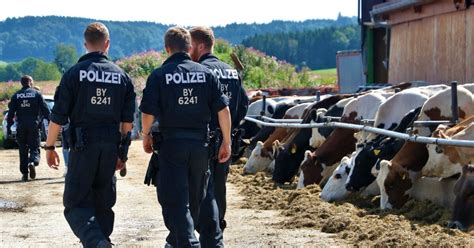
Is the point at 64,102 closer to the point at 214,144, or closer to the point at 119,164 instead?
the point at 119,164

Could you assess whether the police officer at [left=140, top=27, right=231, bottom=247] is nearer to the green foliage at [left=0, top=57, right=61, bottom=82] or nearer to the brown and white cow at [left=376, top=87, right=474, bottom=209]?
the brown and white cow at [left=376, top=87, right=474, bottom=209]

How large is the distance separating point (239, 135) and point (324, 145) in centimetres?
600

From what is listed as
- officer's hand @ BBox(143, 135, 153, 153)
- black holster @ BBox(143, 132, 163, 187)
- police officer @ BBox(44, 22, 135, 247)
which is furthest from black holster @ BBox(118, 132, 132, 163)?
black holster @ BBox(143, 132, 163, 187)

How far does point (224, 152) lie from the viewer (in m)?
8.52

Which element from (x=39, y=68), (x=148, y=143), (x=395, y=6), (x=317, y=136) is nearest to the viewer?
(x=148, y=143)

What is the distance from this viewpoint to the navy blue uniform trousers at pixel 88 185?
27.2 ft

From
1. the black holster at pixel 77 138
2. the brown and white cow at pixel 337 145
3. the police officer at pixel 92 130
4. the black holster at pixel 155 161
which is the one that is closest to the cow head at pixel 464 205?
the black holster at pixel 155 161

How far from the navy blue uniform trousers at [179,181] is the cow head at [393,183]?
13.4 ft

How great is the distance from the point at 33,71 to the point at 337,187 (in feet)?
294

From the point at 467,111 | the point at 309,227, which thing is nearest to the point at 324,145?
the point at 467,111

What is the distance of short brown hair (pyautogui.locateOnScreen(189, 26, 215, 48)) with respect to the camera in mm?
9258

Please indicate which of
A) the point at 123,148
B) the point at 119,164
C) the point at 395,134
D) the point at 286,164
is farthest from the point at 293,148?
the point at 123,148

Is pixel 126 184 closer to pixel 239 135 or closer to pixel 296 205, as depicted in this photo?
pixel 296 205

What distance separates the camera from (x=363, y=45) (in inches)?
1140
